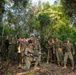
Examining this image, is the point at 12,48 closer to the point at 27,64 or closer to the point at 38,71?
the point at 27,64

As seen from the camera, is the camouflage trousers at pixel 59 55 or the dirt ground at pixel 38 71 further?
the camouflage trousers at pixel 59 55

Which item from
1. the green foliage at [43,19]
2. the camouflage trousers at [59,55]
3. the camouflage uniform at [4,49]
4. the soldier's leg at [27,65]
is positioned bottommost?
the soldier's leg at [27,65]

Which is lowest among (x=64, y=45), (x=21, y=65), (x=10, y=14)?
(x=21, y=65)

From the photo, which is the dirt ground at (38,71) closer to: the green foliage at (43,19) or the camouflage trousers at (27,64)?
the camouflage trousers at (27,64)

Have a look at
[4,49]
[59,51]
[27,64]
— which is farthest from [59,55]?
[4,49]

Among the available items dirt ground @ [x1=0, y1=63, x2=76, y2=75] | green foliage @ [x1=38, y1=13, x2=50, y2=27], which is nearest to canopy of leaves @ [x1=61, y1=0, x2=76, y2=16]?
green foliage @ [x1=38, y1=13, x2=50, y2=27]

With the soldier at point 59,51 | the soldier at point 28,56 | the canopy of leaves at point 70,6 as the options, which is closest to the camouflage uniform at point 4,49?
the soldier at point 28,56

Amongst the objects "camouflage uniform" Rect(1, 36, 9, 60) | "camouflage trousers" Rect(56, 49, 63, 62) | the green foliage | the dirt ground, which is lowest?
the dirt ground

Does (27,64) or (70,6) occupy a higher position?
(70,6)

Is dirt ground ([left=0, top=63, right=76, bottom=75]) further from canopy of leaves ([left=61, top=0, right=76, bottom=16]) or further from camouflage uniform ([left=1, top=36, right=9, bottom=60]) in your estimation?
canopy of leaves ([left=61, top=0, right=76, bottom=16])

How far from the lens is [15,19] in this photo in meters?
21.2

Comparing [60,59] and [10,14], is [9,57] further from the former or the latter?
[10,14]

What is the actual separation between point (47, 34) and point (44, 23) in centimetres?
112

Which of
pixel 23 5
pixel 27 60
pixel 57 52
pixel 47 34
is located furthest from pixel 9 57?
pixel 23 5
